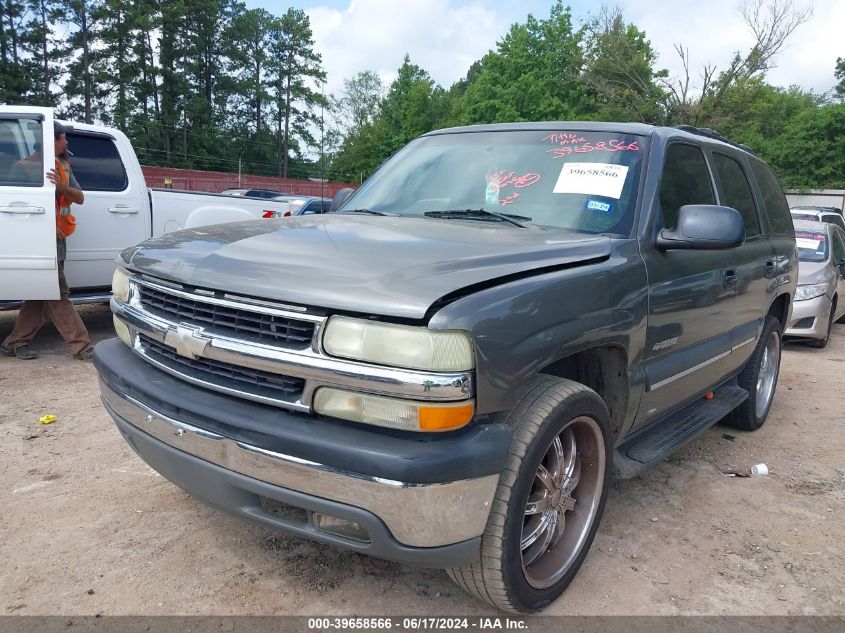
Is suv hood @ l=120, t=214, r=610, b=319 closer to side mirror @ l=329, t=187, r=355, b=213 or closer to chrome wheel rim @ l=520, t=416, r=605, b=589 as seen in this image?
chrome wheel rim @ l=520, t=416, r=605, b=589

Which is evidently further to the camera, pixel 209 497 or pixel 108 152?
pixel 108 152

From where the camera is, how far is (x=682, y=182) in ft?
10.9

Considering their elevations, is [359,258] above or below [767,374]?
above

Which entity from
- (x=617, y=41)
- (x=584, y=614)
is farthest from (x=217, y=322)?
(x=617, y=41)

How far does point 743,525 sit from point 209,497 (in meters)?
2.59

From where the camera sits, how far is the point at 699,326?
328cm

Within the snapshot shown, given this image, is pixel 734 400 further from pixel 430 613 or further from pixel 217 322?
pixel 217 322

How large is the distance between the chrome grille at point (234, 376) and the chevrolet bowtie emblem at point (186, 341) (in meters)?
0.04

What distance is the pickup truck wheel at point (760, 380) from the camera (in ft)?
14.8

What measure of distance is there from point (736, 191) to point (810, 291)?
464 cm

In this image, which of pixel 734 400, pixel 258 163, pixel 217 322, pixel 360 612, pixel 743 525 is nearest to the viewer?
pixel 217 322

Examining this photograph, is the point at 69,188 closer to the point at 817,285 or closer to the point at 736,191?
the point at 736,191

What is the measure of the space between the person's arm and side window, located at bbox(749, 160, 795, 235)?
5292 millimetres

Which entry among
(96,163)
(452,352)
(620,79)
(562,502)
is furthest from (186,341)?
(620,79)
